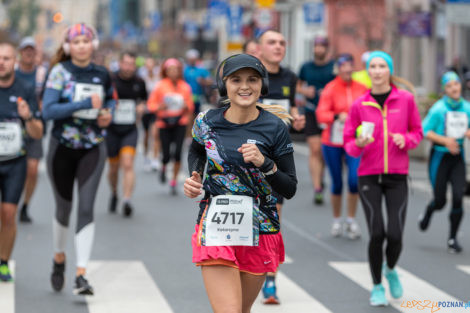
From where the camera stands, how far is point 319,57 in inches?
563

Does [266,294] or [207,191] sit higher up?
[207,191]

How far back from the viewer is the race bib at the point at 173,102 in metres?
15.5

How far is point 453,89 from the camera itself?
33.4ft

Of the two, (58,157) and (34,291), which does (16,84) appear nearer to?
(58,157)

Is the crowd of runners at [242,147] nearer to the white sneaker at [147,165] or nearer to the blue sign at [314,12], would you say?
the white sneaker at [147,165]

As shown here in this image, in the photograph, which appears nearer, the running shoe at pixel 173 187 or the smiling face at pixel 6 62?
the smiling face at pixel 6 62

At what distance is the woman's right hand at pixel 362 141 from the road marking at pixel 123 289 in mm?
1887

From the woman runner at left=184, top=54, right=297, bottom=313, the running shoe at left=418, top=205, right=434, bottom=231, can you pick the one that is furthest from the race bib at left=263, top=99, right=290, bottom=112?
the woman runner at left=184, top=54, right=297, bottom=313

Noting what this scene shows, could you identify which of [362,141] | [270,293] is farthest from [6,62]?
[362,141]

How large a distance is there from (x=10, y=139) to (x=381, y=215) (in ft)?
10.1

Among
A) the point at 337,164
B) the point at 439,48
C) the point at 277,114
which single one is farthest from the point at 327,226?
the point at 439,48

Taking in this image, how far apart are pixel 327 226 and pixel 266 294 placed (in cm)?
434

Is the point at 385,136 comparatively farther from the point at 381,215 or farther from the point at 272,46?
the point at 272,46

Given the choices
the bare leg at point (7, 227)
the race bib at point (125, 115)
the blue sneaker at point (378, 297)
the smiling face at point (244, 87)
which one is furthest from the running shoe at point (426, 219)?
the smiling face at point (244, 87)
